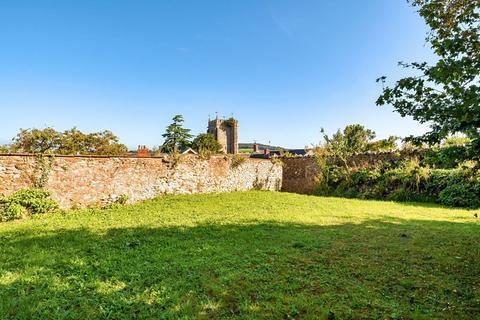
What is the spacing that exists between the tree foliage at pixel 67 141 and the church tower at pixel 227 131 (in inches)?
1338

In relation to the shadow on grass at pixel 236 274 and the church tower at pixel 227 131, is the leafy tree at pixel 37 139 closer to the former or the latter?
the shadow on grass at pixel 236 274

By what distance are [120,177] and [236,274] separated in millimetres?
8019

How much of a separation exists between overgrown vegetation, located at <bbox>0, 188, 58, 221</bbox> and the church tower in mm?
48022

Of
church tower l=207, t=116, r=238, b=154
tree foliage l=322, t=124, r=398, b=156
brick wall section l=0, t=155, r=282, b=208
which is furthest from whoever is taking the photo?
church tower l=207, t=116, r=238, b=154

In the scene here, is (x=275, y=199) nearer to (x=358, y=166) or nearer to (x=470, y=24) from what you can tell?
(x=358, y=166)

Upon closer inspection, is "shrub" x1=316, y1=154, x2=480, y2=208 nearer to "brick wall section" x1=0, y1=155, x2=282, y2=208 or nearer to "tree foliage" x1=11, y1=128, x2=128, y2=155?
"brick wall section" x1=0, y1=155, x2=282, y2=208

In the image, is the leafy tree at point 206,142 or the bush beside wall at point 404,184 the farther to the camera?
the leafy tree at point 206,142

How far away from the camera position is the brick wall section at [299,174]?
18.5m

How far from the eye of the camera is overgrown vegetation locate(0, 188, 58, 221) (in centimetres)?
810

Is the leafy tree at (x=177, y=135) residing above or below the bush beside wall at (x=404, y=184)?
above

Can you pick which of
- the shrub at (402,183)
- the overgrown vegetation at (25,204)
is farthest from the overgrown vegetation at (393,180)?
the overgrown vegetation at (25,204)

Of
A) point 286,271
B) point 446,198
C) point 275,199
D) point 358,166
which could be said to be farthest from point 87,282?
point 358,166

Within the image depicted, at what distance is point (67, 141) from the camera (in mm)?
19438

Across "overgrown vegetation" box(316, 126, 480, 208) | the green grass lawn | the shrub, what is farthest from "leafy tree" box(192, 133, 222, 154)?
the green grass lawn
